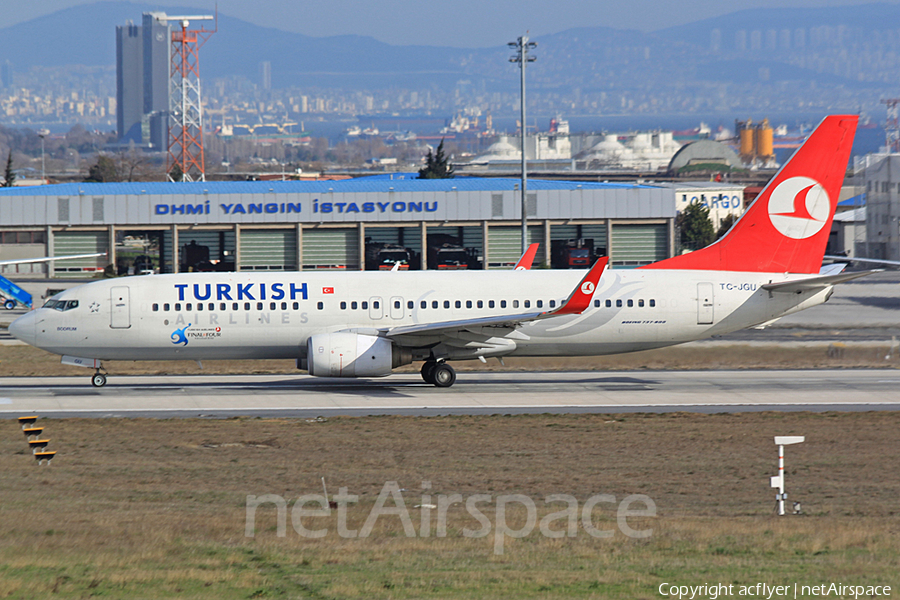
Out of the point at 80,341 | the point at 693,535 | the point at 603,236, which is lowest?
the point at 693,535

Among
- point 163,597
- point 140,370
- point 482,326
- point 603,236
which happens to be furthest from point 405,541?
point 603,236

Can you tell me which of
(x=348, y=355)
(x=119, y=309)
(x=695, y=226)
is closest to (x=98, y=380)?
(x=119, y=309)

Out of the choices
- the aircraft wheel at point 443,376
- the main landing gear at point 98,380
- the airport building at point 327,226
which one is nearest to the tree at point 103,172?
the airport building at point 327,226

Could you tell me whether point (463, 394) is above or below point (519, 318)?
below

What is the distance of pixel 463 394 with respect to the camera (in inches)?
1328

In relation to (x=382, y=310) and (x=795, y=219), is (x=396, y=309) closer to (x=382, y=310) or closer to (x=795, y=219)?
(x=382, y=310)

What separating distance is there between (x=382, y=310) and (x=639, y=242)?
51.2m

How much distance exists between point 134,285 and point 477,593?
24.5 metres

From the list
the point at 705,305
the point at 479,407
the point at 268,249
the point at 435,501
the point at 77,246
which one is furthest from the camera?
the point at 268,249

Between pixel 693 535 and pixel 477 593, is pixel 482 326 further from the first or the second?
pixel 477 593

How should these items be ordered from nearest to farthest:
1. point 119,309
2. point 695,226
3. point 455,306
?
point 119,309 < point 455,306 < point 695,226

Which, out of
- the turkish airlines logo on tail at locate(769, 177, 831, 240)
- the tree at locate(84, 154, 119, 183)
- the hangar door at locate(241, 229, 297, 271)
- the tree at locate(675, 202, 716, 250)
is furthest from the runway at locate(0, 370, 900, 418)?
the tree at locate(84, 154, 119, 183)

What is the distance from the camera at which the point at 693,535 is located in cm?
1655

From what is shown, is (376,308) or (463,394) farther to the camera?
(376,308)
